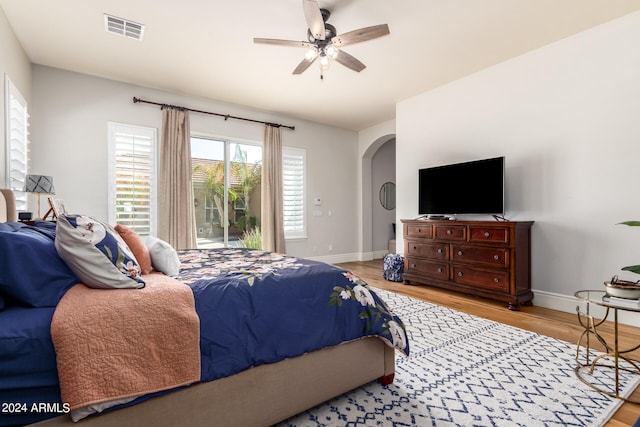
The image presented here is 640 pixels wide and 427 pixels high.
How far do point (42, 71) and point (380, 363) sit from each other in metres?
5.08

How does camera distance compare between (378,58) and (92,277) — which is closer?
(92,277)

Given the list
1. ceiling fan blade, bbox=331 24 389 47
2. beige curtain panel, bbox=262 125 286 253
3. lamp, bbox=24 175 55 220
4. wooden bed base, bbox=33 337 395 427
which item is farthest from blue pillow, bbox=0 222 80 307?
beige curtain panel, bbox=262 125 286 253

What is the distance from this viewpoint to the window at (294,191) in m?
5.96

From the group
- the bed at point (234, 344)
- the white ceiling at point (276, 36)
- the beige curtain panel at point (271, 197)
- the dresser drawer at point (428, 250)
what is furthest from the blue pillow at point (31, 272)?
the beige curtain panel at point (271, 197)

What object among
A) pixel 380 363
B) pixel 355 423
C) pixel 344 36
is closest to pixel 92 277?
pixel 355 423

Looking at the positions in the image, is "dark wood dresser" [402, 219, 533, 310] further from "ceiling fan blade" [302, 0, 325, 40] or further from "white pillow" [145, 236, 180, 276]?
"white pillow" [145, 236, 180, 276]

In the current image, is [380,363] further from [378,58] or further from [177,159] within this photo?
[177,159]

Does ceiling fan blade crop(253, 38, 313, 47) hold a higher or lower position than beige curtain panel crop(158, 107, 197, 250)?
higher

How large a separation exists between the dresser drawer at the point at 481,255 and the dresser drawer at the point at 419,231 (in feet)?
1.35

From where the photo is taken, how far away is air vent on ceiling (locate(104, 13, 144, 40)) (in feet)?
9.77

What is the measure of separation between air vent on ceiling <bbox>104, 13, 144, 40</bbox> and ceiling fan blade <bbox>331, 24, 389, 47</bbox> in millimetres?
1969

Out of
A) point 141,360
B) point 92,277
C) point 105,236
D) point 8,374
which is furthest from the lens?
point 105,236

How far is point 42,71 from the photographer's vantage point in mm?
3871

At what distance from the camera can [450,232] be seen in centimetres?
402
